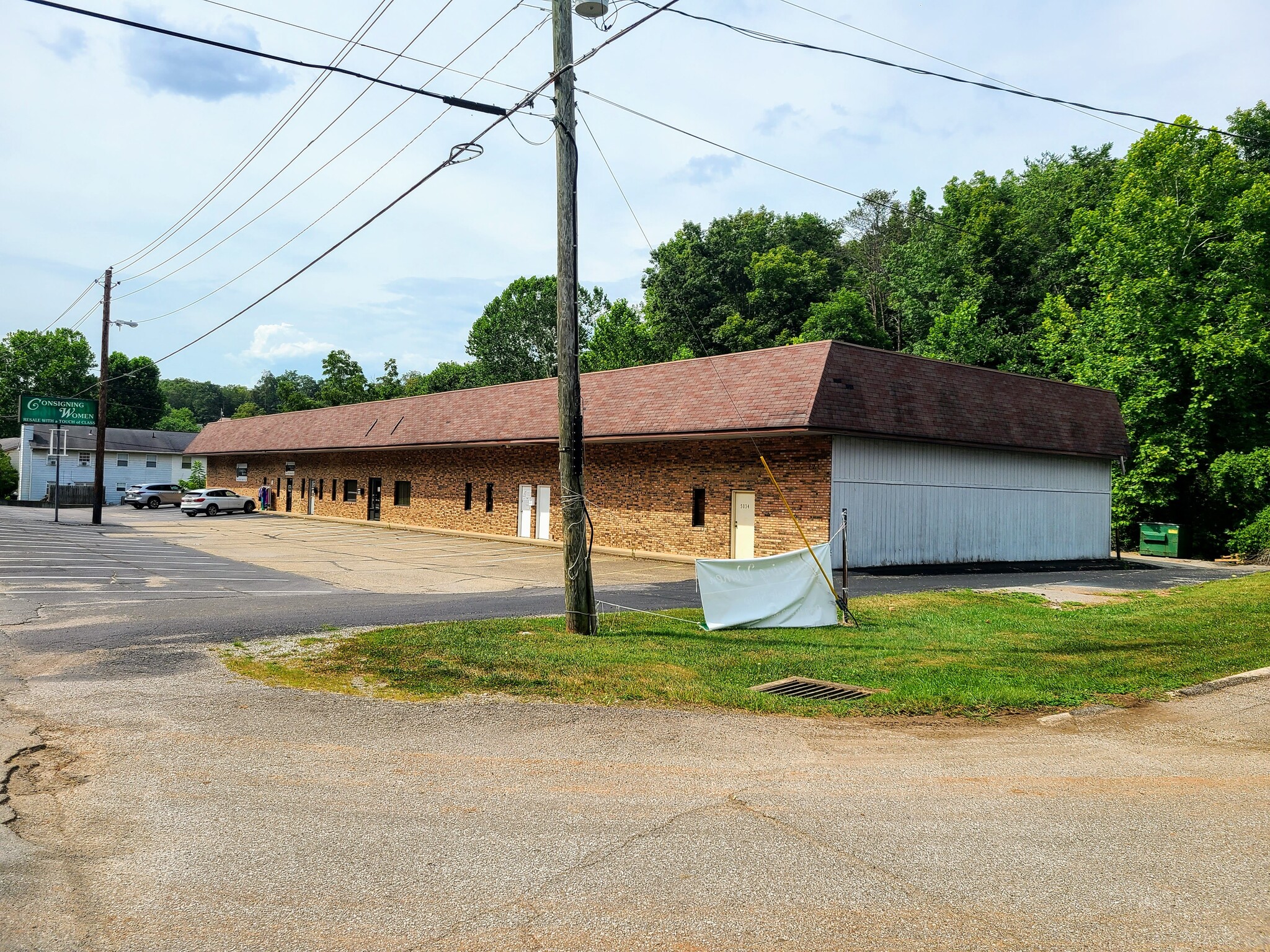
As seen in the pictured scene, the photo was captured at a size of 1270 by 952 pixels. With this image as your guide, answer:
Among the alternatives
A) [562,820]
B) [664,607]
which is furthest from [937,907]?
[664,607]

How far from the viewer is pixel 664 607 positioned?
15.8 metres

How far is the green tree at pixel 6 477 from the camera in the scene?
198 ft

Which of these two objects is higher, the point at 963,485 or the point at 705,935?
the point at 963,485

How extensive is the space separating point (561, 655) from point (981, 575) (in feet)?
53.0

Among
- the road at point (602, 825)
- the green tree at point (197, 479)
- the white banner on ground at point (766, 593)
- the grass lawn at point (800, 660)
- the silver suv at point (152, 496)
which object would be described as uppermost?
the green tree at point (197, 479)

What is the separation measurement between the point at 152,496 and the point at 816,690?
183 ft

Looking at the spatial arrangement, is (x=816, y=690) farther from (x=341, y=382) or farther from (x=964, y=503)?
(x=341, y=382)

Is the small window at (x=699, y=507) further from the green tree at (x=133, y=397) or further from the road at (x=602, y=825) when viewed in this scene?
the green tree at (x=133, y=397)

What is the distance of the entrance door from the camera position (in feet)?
80.6

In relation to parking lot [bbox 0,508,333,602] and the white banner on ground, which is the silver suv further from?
the white banner on ground

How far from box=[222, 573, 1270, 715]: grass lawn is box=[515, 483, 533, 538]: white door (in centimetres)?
1857

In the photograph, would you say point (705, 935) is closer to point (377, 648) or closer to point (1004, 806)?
point (1004, 806)

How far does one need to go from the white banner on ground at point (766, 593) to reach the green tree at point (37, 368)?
97018mm

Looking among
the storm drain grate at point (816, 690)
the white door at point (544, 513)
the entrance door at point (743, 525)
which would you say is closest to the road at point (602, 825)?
the storm drain grate at point (816, 690)
